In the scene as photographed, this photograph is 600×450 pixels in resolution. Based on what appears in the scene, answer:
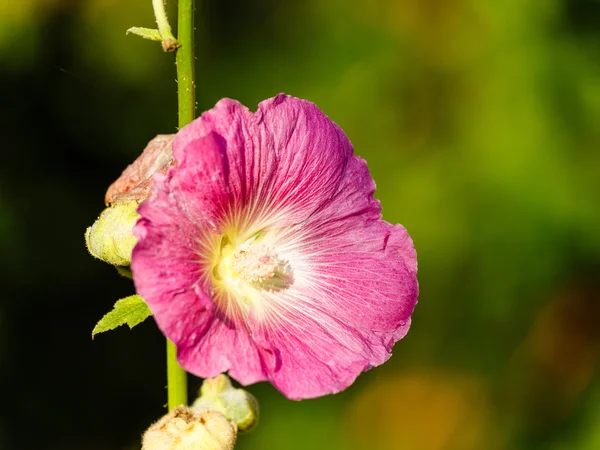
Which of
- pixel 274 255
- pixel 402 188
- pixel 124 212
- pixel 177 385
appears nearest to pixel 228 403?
pixel 177 385

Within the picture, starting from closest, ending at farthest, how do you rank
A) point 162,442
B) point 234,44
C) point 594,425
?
point 162,442
point 594,425
point 234,44

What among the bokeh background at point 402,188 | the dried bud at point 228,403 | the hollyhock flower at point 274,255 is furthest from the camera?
the bokeh background at point 402,188

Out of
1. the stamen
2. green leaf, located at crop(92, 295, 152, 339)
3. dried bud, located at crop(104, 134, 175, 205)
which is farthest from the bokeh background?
green leaf, located at crop(92, 295, 152, 339)

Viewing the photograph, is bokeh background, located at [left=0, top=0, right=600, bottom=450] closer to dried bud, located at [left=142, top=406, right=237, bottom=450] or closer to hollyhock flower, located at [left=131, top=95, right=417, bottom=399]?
hollyhock flower, located at [left=131, top=95, right=417, bottom=399]

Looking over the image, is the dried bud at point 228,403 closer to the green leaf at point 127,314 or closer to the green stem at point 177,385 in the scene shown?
the green stem at point 177,385

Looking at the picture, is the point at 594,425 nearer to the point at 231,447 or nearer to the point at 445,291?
the point at 445,291

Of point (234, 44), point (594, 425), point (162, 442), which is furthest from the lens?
point (234, 44)

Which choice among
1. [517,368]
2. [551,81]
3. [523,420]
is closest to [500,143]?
[551,81]

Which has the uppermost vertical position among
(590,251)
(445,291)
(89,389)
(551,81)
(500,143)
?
(551,81)

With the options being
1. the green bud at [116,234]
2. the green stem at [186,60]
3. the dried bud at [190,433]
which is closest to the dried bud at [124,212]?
the green bud at [116,234]
